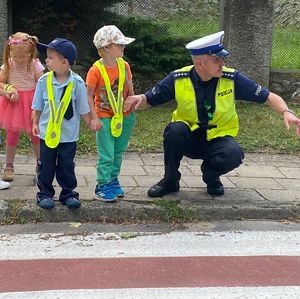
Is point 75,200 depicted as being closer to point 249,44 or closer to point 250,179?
point 250,179

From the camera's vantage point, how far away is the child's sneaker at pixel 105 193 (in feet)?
16.7

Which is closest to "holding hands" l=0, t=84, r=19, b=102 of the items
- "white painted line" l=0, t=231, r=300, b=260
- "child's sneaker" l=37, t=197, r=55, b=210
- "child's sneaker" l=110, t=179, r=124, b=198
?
"child's sneaker" l=37, t=197, r=55, b=210

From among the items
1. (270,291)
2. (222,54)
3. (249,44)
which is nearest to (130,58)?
(249,44)

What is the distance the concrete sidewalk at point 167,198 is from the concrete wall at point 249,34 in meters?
3.17

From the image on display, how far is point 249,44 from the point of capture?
927 centimetres

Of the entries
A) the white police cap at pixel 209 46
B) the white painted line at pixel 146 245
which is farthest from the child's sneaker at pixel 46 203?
the white police cap at pixel 209 46

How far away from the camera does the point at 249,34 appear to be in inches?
363

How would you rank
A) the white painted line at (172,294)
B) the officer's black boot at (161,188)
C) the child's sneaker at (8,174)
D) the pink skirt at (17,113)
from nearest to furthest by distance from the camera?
the white painted line at (172,294)
the officer's black boot at (161,188)
the pink skirt at (17,113)
the child's sneaker at (8,174)

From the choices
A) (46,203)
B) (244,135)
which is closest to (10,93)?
(46,203)

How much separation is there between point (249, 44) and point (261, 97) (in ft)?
14.3

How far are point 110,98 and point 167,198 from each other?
1037mm

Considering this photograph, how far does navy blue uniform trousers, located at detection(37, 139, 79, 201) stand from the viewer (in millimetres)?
4836

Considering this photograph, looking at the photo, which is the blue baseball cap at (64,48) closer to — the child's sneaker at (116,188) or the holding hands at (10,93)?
the holding hands at (10,93)

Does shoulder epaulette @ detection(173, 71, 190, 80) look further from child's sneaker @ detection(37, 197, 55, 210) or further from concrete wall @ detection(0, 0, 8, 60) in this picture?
concrete wall @ detection(0, 0, 8, 60)
